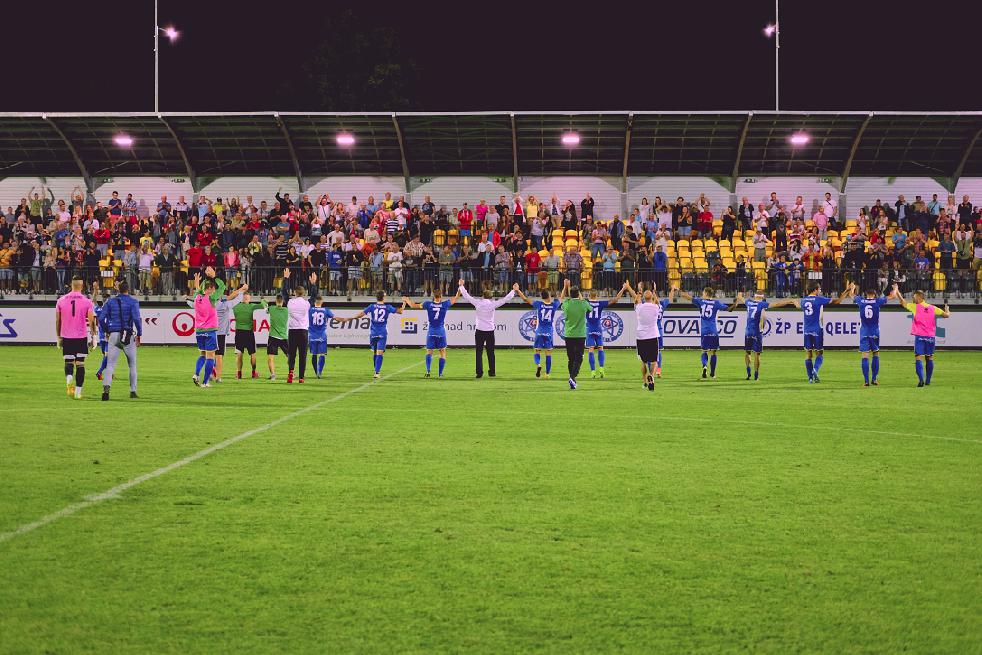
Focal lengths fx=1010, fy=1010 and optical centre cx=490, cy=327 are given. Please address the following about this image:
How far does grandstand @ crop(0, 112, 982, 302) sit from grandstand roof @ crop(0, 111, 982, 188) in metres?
0.08

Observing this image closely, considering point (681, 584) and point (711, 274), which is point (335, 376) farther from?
point (681, 584)

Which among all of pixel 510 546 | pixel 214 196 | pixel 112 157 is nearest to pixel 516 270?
pixel 214 196

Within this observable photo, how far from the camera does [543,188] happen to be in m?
41.6

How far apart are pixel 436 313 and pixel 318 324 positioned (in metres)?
2.94

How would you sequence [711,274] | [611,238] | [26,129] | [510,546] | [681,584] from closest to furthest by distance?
[681,584], [510,546], [711,274], [611,238], [26,129]

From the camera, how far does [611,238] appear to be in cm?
3662

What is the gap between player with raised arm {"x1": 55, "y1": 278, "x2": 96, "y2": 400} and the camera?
17.7m

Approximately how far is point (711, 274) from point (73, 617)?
30339 millimetres

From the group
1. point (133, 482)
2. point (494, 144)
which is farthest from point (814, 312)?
point (494, 144)

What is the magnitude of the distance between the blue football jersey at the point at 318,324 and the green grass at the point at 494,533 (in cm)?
815

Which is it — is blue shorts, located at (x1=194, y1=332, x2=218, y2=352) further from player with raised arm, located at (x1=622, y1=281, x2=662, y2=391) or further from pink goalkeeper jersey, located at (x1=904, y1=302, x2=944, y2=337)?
pink goalkeeper jersey, located at (x1=904, y1=302, x2=944, y2=337)

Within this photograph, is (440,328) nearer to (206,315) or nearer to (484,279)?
(206,315)

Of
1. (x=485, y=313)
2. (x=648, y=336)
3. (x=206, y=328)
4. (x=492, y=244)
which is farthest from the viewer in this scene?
(x=492, y=244)

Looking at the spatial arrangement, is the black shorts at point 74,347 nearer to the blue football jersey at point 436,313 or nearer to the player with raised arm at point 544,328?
the blue football jersey at point 436,313
